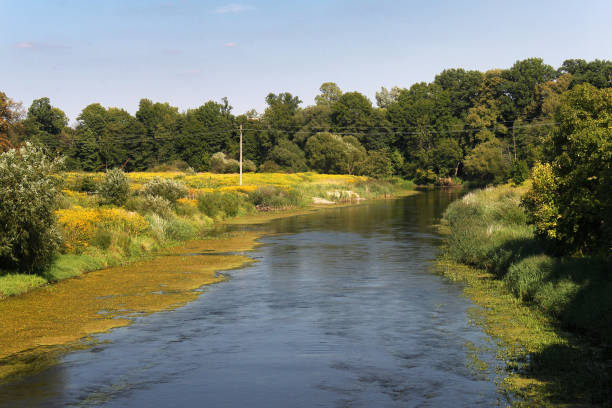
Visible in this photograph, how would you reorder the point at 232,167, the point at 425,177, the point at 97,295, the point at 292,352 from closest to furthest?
the point at 292,352 → the point at 97,295 → the point at 232,167 → the point at 425,177

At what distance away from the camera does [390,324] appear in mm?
18859

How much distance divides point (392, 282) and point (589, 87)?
34.6 ft

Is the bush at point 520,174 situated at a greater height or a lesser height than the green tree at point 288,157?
lesser

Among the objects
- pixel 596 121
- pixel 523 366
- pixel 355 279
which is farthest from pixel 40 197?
pixel 596 121

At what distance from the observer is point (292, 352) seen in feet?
52.6

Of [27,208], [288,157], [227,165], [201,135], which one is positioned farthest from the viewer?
[201,135]

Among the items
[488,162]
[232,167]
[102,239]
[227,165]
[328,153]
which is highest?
[328,153]

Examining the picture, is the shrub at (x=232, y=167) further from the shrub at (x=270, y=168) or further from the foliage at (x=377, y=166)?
the foliage at (x=377, y=166)

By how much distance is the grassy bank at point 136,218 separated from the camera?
27234 mm

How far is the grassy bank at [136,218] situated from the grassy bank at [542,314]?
16130 millimetres

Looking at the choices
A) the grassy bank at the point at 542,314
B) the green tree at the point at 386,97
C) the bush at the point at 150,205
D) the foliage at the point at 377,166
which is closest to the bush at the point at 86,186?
the bush at the point at 150,205

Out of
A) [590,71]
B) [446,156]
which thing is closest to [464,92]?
Result: [446,156]

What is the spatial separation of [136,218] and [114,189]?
7.71 m

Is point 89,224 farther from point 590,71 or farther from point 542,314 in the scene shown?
point 590,71
